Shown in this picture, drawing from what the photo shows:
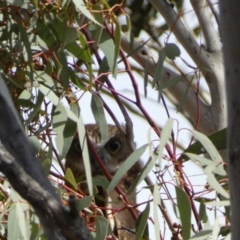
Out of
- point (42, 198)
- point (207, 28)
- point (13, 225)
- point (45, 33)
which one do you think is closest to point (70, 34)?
point (45, 33)

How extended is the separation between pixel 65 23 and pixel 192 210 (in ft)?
1.45

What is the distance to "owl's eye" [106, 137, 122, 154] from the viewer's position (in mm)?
3068

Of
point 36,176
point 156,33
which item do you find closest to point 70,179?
point 36,176

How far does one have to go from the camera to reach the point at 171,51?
146 centimetres

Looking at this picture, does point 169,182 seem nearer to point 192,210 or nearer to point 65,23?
point 192,210

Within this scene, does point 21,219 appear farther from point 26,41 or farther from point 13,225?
point 26,41

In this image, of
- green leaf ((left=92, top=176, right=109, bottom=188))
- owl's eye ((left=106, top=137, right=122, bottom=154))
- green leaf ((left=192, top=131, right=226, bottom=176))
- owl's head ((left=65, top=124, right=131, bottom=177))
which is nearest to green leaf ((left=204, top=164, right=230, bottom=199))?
green leaf ((left=192, top=131, right=226, bottom=176))

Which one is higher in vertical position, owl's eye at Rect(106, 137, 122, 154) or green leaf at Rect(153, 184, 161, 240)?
owl's eye at Rect(106, 137, 122, 154)

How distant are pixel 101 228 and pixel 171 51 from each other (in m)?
0.37

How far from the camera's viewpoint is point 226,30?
0.82 m

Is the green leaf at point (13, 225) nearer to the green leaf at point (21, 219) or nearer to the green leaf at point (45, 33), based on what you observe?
the green leaf at point (21, 219)

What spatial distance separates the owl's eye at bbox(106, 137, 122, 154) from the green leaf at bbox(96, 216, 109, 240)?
1.67 meters

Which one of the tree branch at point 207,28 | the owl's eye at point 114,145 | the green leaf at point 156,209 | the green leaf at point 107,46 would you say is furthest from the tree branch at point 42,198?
the owl's eye at point 114,145

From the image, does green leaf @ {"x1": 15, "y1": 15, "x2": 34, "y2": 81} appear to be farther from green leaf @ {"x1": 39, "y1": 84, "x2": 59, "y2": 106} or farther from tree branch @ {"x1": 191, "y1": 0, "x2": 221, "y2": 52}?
tree branch @ {"x1": 191, "y1": 0, "x2": 221, "y2": 52}
